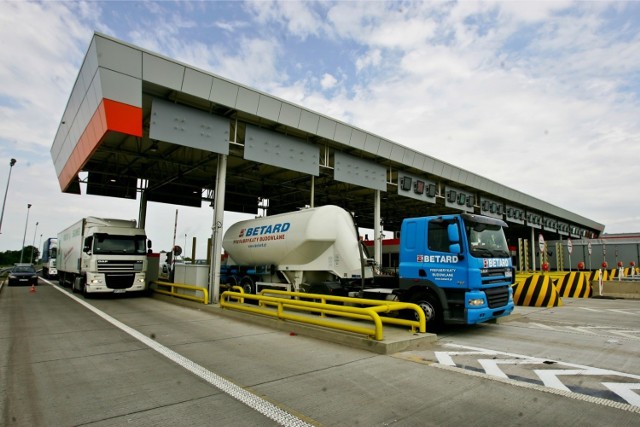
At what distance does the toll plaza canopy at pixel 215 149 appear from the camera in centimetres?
1117

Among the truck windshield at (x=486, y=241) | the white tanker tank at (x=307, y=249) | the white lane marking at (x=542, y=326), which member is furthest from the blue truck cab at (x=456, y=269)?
the white tanker tank at (x=307, y=249)

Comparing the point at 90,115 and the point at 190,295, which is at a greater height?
the point at 90,115

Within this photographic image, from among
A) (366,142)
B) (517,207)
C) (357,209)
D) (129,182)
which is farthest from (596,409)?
(517,207)

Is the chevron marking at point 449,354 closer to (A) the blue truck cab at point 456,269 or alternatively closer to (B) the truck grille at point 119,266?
(A) the blue truck cab at point 456,269

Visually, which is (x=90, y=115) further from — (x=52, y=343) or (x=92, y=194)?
(x=92, y=194)

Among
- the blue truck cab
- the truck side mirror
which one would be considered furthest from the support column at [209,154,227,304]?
the truck side mirror

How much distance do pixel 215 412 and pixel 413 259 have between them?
582 centimetres

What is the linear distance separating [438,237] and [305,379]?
468 cm

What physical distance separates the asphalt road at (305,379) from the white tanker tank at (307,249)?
3364 millimetres

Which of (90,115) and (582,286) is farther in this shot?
(582,286)

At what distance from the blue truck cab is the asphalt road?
66 centimetres

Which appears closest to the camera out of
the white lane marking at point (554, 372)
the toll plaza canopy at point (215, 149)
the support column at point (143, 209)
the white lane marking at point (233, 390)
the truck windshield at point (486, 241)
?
the white lane marking at point (233, 390)

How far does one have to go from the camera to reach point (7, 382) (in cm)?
501

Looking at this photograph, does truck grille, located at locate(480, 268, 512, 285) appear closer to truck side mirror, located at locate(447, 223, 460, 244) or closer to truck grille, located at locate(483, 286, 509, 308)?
truck grille, located at locate(483, 286, 509, 308)
